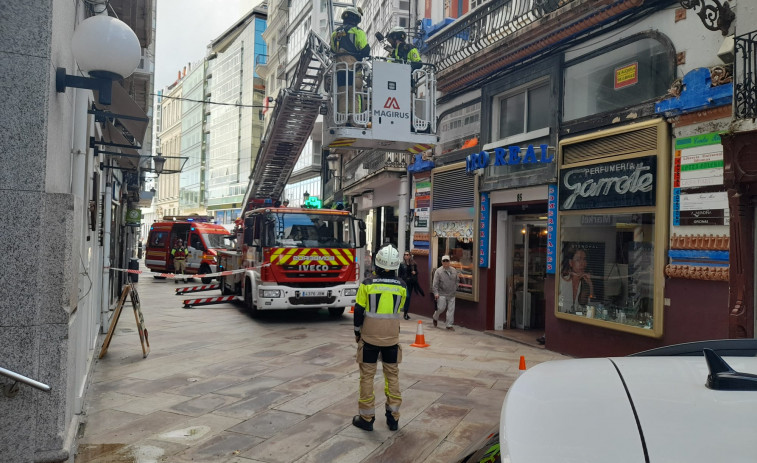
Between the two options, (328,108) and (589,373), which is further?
(328,108)

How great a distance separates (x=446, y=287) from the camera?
12.7 meters

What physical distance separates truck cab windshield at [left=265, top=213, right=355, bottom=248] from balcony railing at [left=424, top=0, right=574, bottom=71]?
4.83 meters

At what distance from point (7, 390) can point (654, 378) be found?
3918 millimetres

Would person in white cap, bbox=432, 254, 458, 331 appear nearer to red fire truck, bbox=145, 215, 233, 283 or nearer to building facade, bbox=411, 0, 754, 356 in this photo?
building facade, bbox=411, 0, 754, 356

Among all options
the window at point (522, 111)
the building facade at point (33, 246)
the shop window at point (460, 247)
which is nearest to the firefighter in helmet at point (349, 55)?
the window at point (522, 111)

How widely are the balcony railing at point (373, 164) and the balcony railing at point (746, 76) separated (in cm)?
777

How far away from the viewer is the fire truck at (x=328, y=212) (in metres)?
12.2

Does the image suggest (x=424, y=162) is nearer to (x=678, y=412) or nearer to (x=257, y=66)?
(x=678, y=412)

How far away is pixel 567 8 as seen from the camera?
9500mm

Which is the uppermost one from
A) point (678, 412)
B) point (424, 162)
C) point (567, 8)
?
point (567, 8)

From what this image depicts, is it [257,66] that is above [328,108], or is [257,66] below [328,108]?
above

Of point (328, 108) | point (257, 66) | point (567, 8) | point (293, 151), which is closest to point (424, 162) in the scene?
point (328, 108)

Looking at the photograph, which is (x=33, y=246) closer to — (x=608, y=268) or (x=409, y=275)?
(x=608, y=268)

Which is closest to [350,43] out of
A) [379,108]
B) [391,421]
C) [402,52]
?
[402,52]
